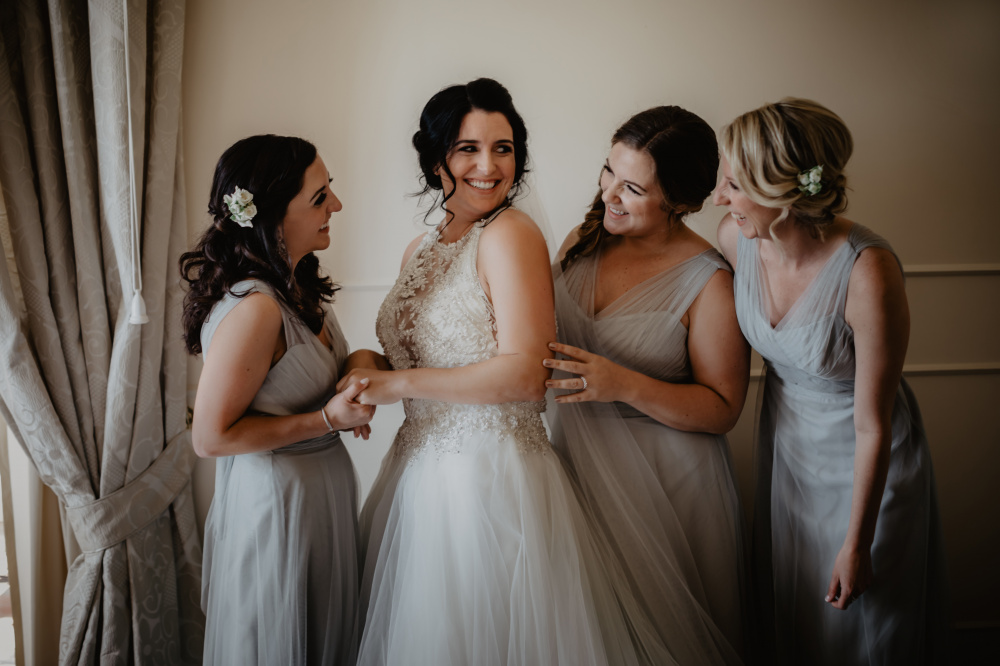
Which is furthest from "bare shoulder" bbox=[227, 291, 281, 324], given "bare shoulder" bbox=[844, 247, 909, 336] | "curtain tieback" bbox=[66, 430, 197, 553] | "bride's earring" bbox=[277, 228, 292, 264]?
"bare shoulder" bbox=[844, 247, 909, 336]

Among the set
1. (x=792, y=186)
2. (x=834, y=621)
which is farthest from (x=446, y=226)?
(x=834, y=621)

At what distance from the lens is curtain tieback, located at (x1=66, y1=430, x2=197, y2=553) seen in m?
1.95

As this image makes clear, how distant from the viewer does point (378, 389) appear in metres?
1.52

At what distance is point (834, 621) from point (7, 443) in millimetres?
2537

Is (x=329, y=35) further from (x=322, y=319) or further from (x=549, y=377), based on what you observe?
(x=549, y=377)

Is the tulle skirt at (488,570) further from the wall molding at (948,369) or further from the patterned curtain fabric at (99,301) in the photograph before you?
the wall molding at (948,369)

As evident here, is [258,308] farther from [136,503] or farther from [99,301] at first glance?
[136,503]

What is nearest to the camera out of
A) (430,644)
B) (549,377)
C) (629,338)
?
(430,644)

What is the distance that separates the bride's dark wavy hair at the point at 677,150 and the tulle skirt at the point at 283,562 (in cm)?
117

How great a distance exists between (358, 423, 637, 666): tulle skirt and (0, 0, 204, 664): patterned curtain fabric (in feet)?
3.18

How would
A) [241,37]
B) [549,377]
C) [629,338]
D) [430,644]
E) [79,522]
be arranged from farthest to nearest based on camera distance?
1. [241,37]
2. [79,522]
3. [629,338]
4. [549,377]
5. [430,644]

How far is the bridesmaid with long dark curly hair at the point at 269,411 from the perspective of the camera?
1.43 metres

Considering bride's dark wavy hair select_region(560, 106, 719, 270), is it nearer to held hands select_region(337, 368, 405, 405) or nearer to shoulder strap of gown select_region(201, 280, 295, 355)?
held hands select_region(337, 368, 405, 405)

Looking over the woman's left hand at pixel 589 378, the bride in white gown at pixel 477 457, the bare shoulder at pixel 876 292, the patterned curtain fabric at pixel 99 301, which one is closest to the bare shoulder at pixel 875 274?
the bare shoulder at pixel 876 292
